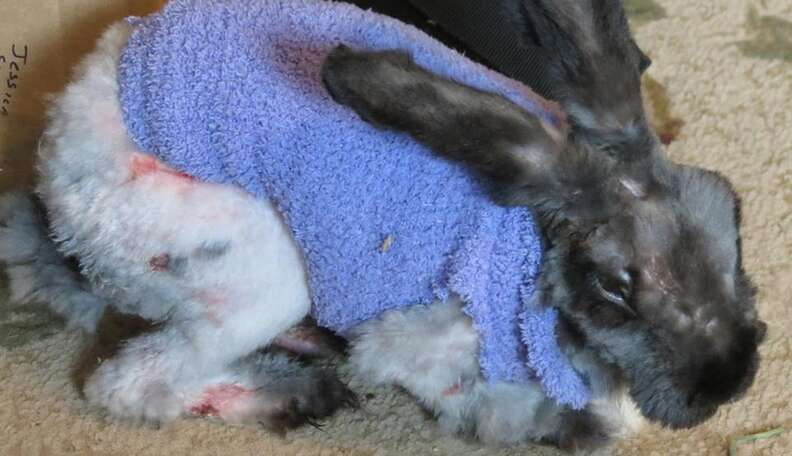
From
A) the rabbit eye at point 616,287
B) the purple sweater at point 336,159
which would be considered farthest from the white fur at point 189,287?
the rabbit eye at point 616,287

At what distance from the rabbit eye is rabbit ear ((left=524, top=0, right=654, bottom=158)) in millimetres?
117

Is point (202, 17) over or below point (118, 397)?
over

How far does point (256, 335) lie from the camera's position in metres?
1.09

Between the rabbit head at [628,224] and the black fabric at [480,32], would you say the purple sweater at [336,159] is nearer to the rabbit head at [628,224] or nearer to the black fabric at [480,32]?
the rabbit head at [628,224]

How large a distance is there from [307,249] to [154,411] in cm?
29

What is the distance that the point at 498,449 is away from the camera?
1.14 m

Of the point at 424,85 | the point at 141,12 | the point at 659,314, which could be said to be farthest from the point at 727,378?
the point at 141,12

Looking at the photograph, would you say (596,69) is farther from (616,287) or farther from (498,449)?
(498,449)

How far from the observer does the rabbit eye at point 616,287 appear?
867 mm

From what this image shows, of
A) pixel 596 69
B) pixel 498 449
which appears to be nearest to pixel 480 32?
pixel 596 69

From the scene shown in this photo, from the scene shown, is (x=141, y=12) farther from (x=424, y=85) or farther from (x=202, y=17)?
(x=424, y=85)

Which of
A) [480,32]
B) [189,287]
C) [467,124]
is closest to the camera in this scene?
[467,124]

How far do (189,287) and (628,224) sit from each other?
0.48 metres

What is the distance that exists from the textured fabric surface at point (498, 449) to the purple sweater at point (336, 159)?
23 centimetres
